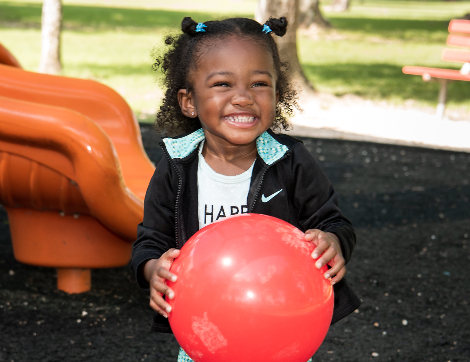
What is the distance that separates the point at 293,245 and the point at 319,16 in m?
23.6

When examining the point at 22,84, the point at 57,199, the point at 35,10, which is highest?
the point at 22,84

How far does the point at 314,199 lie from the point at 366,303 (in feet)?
6.46

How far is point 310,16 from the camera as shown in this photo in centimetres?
2417

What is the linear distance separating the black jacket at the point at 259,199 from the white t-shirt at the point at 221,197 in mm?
28

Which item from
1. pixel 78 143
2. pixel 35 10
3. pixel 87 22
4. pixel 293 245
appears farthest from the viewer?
pixel 35 10

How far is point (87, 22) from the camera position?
71.3 ft

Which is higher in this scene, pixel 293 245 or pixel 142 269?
pixel 293 245

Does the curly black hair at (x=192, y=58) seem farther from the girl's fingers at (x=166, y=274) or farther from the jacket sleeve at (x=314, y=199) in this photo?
the girl's fingers at (x=166, y=274)

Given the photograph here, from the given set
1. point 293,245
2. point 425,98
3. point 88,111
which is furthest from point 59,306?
point 425,98

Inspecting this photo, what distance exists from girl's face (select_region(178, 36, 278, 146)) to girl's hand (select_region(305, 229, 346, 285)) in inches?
16.0

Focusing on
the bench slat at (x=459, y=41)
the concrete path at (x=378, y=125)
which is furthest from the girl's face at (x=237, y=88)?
the bench slat at (x=459, y=41)

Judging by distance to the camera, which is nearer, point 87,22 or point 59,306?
point 59,306

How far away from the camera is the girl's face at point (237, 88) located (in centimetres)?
203

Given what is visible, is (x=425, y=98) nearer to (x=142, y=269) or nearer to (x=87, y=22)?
(x=142, y=269)
